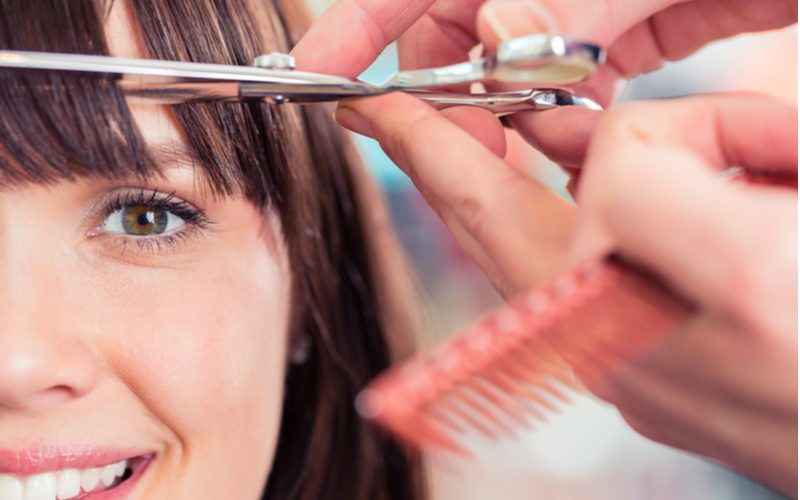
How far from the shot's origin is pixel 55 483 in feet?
2.57

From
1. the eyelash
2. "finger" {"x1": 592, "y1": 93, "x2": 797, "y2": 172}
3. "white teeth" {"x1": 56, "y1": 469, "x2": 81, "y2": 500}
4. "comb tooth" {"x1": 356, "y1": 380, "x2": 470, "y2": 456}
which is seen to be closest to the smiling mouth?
"white teeth" {"x1": 56, "y1": 469, "x2": 81, "y2": 500}

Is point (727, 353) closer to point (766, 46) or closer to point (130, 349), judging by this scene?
point (130, 349)

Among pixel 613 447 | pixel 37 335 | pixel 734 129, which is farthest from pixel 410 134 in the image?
pixel 613 447

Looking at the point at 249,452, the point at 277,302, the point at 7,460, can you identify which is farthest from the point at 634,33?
the point at 7,460

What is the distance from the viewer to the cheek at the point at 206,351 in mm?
770

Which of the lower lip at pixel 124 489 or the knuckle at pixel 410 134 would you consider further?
the lower lip at pixel 124 489

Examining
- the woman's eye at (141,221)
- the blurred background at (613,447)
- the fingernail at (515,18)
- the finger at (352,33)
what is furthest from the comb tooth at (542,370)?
the blurred background at (613,447)

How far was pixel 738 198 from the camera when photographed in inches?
17.4

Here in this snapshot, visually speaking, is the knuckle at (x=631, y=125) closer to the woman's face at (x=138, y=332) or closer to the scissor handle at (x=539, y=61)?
the scissor handle at (x=539, y=61)

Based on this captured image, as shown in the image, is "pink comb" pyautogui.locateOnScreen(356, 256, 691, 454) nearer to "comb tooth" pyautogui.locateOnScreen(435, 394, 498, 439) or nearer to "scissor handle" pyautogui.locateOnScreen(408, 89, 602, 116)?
"comb tooth" pyautogui.locateOnScreen(435, 394, 498, 439)

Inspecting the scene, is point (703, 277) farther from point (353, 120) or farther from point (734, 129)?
point (353, 120)

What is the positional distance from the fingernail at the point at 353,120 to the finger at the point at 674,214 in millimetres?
254

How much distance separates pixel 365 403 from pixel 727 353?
7.8 inches

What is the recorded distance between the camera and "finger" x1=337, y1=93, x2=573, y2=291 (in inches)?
21.1
